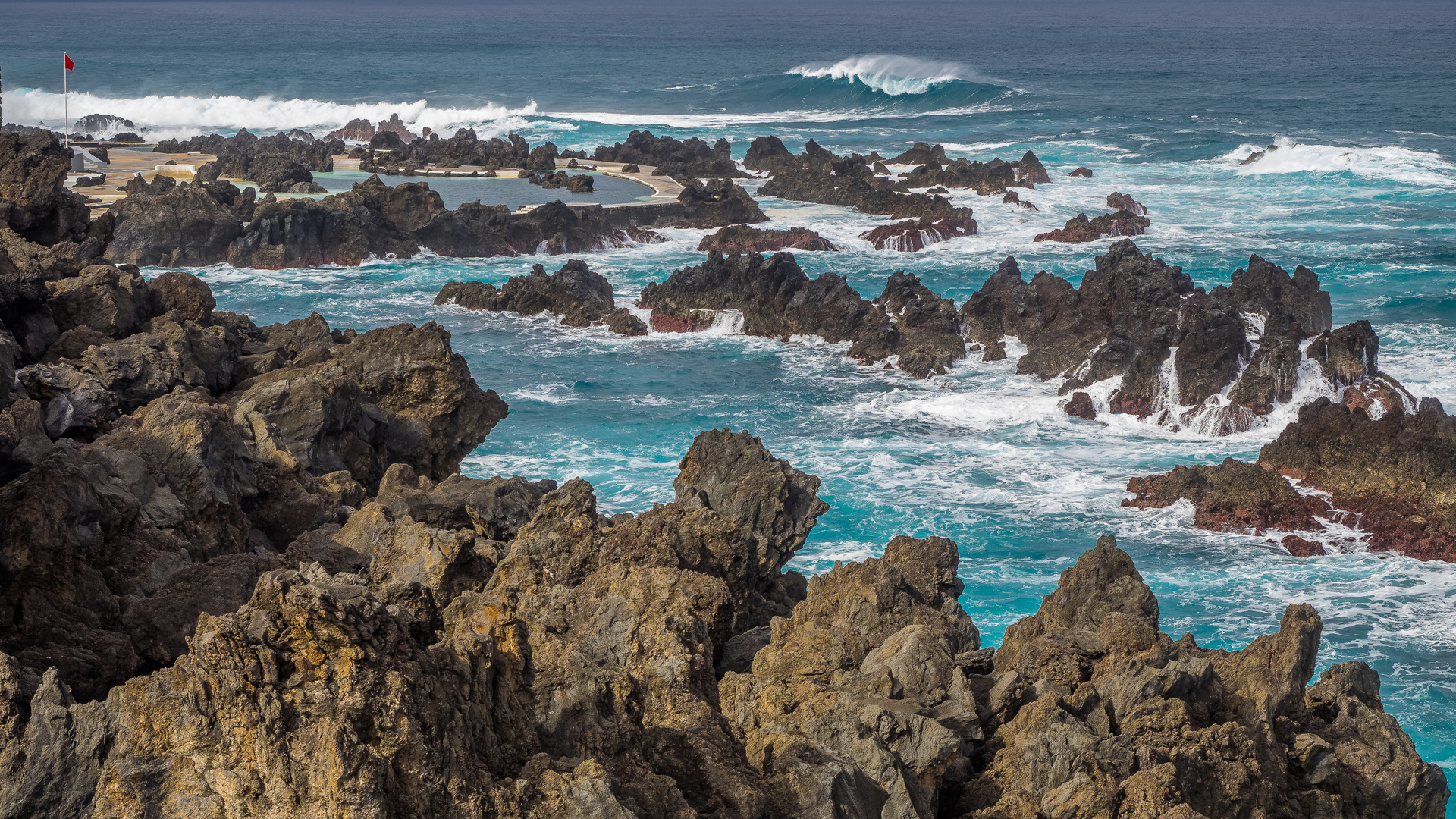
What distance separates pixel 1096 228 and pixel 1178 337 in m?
18.2

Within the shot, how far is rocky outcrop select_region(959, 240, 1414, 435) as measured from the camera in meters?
24.9

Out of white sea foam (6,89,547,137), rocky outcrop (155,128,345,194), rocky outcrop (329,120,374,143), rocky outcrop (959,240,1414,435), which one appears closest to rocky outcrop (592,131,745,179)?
rocky outcrop (155,128,345,194)

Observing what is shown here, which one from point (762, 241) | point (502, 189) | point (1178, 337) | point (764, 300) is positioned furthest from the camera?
point (502, 189)

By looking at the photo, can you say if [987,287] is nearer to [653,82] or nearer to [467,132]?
[467,132]

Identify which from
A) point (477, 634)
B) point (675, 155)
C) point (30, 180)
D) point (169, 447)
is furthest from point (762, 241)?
point (477, 634)

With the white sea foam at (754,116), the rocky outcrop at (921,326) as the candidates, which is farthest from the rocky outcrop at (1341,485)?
the white sea foam at (754,116)

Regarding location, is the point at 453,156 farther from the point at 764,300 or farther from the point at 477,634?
the point at 477,634

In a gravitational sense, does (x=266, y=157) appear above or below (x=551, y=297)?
above

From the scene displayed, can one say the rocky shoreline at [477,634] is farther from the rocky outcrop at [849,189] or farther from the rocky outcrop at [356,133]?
the rocky outcrop at [356,133]

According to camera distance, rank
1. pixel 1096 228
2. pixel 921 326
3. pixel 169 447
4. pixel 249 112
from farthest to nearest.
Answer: pixel 249 112 < pixel 1096 228 < pixel 921 326 < pixel 169 447

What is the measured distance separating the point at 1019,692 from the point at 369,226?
3697 centimetres

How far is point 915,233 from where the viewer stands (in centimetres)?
4319

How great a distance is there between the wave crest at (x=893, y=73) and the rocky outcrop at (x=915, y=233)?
56.4 metres

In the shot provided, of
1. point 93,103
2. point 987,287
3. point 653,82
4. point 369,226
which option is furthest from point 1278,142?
point 93,103
